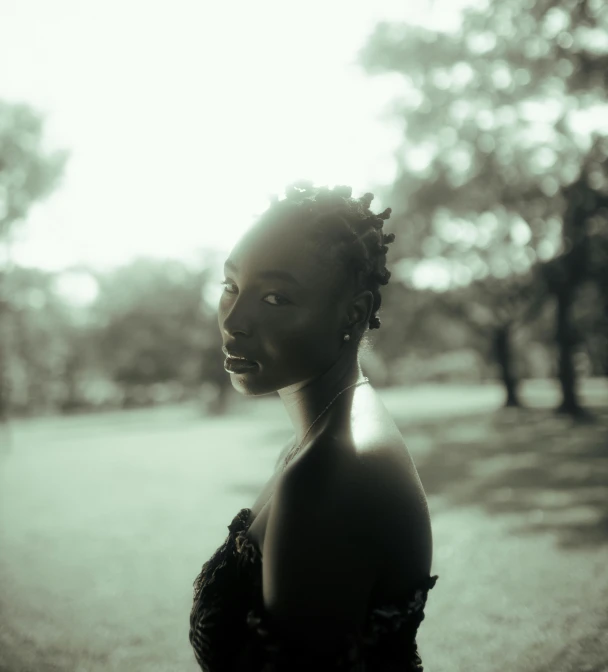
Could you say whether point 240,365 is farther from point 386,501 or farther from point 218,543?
point 218,543

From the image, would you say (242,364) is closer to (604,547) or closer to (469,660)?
(469,660)

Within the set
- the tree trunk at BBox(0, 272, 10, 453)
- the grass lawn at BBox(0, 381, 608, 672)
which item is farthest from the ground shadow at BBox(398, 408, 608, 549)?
the tree trunk at BBox(0, 272, 10, 453)

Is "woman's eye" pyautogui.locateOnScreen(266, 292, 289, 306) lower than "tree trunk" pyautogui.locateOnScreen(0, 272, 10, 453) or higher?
higher

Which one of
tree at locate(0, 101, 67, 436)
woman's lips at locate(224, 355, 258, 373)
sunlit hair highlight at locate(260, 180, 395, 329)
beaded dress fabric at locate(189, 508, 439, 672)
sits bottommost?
beaded dress fabric at locate(189, 508, 439, 672)

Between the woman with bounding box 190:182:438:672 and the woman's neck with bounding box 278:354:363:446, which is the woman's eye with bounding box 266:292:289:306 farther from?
the woman's neck with bounding box 278:354:363:446

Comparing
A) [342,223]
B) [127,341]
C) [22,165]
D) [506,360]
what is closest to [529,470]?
[342,223]

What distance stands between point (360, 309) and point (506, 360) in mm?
31155

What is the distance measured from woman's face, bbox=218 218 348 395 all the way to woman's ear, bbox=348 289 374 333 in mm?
23

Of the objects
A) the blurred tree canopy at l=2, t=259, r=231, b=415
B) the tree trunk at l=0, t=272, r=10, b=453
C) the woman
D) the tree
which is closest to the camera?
the woman

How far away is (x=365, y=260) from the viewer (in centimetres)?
171

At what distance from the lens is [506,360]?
31484 millimetres

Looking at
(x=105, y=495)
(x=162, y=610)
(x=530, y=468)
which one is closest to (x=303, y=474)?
(x=162, y=610)

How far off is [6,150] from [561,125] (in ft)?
72.0

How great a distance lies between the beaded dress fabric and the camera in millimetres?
1387
